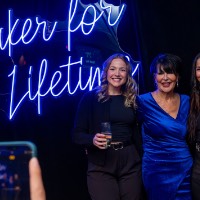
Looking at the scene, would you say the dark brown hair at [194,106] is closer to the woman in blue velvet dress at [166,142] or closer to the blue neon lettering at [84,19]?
the woman in blue velvet dress at [166,142]

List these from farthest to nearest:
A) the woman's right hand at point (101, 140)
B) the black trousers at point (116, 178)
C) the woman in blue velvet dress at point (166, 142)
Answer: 1. the woman in blue velvet dress at point (166, 142)
2. the black trousers at point (116, 178)
3. the woman's right hand at point (101, 140)

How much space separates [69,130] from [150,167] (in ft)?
3.58

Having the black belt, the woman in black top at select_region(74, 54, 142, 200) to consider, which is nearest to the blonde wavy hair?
the woman in black top at select_region(74, 54, 142, 200)

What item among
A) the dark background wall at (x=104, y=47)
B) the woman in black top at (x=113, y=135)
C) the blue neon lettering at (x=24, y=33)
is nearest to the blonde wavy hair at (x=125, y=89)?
the woman in black top at (x=113, y=135)

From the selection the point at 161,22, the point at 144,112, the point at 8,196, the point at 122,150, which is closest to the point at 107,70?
the point at 144,112

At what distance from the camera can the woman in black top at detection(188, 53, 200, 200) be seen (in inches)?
111

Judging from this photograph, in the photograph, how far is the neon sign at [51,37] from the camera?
11.6 feet

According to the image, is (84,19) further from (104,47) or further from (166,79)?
(166,79)

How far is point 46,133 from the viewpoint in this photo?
147 inches

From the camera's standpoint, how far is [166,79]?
118 inches

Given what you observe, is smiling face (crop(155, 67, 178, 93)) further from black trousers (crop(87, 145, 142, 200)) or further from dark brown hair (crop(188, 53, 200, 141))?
black trousers (crop(87, 145, 142, 200))

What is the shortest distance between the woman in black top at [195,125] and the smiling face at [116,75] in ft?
1.81

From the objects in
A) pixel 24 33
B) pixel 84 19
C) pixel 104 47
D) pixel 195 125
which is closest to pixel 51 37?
pixel 24 33

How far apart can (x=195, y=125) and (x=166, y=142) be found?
0.83 feet
